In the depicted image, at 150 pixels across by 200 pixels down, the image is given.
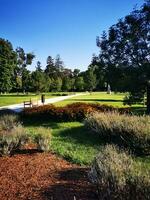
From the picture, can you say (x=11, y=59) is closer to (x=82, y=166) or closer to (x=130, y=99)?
(x=130, y=99)

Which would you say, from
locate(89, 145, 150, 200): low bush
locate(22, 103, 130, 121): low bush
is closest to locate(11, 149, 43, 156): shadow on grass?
locate(89, 145, 150, 200): low bush

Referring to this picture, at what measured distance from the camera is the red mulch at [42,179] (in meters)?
6.48

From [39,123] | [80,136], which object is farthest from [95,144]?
[39,123]

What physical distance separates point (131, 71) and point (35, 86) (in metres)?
60.0

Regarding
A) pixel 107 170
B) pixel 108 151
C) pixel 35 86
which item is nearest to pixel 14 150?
pixel 108 151

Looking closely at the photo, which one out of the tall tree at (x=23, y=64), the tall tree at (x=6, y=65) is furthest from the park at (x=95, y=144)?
the tall tree at (x=23, y=64)

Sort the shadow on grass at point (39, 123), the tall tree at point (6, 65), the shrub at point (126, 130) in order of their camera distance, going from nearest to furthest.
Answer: the shrub at point (126, 130)
the shadow on grass at point (39, 123)
the tall tree at point (6, 65)

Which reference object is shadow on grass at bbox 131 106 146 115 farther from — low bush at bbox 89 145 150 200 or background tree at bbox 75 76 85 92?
background tree at bbox 75 76 85 92

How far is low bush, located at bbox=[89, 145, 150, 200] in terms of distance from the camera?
554cm

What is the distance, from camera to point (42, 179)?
24.5 ft

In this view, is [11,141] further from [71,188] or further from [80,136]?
[80,136]

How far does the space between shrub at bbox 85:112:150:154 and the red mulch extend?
99.2 inches

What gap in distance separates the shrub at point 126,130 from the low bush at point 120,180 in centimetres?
351

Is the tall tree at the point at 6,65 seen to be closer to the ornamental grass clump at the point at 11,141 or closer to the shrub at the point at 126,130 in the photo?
the shrub at the point at 126,130
